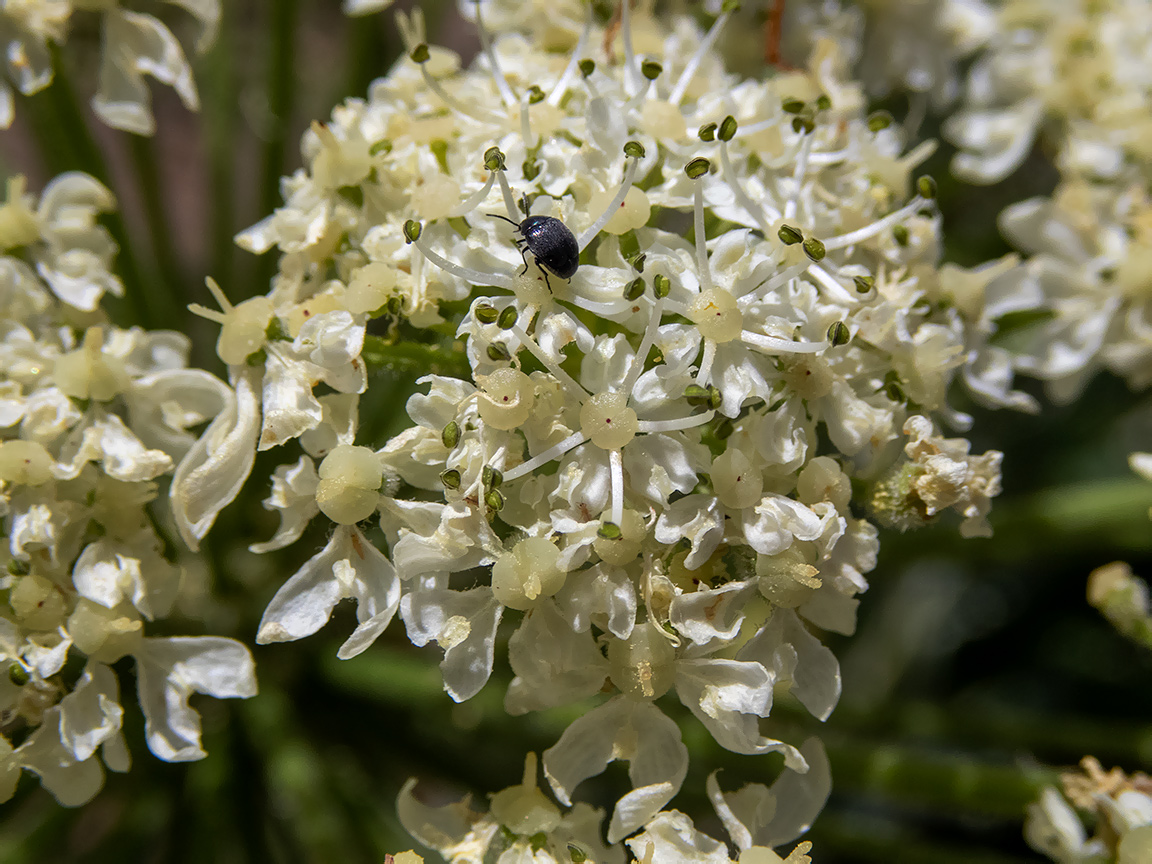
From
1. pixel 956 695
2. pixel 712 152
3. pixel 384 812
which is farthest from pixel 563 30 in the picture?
pixel 956 695

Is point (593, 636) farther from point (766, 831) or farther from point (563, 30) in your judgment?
point (563, 30)

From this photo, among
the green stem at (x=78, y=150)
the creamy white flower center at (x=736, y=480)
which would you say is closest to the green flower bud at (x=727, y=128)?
the creamy white flower center at (x=736, y=480)

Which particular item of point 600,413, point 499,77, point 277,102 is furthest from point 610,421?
point 277,102

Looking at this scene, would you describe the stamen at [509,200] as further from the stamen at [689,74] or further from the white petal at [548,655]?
the white petal at [548,655]

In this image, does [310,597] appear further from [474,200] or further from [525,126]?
[525,126]

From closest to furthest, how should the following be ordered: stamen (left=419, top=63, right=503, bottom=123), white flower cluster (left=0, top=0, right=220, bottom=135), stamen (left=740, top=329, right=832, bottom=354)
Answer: stamen (left=740, top=329, right=832, bottom=354) < stamen (left=419, top=63, right=503, bottom=123) < white flower cluster (left=0, top=0, right=220, bottom=135)

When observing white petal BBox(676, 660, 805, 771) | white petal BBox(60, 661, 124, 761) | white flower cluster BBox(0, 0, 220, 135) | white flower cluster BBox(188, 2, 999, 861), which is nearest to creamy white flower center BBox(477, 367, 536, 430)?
white flower cluster BBox(188, 2, 999, 861)

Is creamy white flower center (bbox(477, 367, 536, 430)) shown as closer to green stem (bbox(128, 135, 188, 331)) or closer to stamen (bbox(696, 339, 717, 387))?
stamen (bbox(696, 339, 717, 387))
